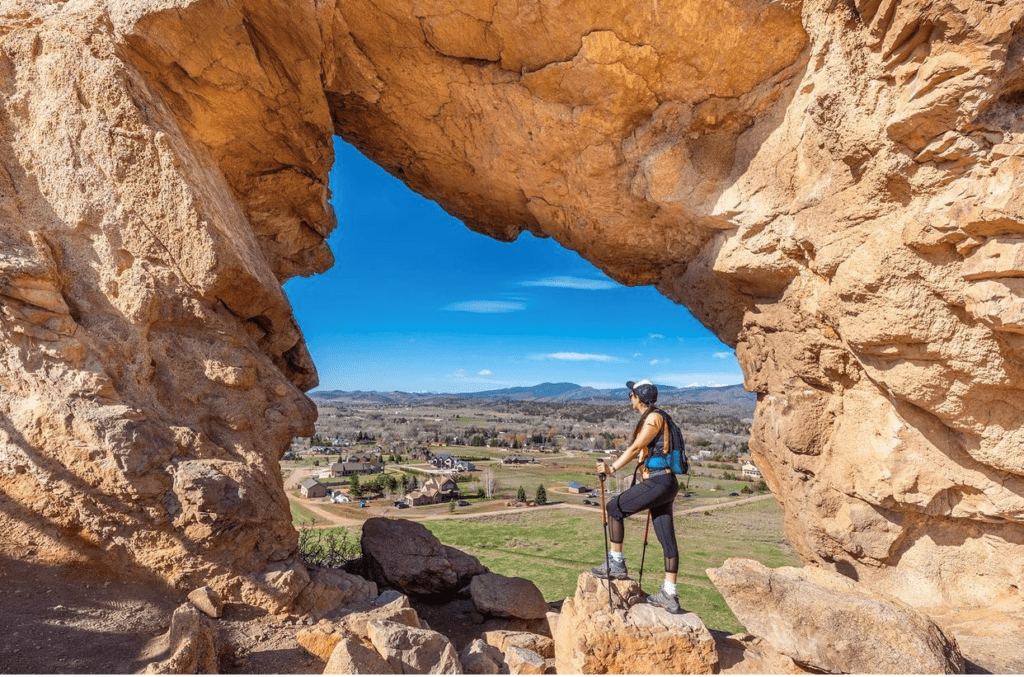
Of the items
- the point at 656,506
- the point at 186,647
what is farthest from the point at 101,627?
the point at 656,506

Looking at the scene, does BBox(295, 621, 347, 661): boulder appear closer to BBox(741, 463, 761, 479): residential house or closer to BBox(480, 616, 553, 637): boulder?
BBox(480, 616, 553, 637): boulder

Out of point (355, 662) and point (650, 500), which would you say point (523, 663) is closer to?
point (355, 662)

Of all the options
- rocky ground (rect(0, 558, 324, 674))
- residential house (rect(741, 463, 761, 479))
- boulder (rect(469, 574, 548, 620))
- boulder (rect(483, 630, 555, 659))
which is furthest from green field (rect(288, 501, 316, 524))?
residential house (rect(741, 463, 761, 479))

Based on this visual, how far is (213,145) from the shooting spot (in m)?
7.55

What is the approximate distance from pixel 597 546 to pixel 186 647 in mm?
27617

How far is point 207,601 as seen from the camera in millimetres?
5250

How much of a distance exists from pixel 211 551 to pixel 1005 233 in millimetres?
8654

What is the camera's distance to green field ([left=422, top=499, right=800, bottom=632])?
2172 cm

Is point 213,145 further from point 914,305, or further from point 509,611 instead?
point 914,305

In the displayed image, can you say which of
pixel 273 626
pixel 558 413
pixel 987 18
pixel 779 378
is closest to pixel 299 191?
pixel 273 626

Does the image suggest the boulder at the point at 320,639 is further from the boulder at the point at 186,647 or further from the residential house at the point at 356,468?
the residential house at the point at 356,468

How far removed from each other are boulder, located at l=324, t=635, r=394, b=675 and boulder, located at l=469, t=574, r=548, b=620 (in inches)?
136

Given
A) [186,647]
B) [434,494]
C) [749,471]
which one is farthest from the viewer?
[749,471]

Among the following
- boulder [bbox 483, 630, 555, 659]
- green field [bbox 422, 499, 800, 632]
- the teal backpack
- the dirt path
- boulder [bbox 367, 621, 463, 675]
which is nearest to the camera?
boulder [bbox 367, 621, 463, 675]
